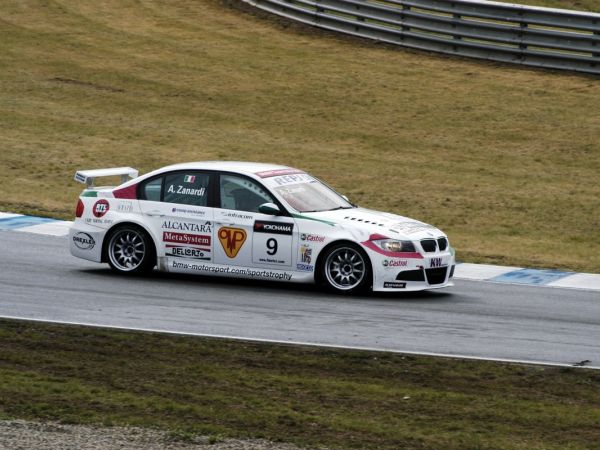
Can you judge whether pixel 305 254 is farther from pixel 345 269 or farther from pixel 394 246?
pixel 394 246

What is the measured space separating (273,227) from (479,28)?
46.1ft

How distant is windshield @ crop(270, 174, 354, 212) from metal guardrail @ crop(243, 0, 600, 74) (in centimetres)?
1196

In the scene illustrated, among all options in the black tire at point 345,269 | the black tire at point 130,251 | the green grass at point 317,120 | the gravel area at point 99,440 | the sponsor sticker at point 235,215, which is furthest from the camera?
the green grass at point 317,120

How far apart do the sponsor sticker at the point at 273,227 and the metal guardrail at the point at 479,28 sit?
13.1m

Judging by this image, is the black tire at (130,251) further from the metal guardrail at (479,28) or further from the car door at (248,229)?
the metal guardrail at (479,28)

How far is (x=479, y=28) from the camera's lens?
27375 mm

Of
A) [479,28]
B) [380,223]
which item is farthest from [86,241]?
[479,28]

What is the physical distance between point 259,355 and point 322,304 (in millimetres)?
2705

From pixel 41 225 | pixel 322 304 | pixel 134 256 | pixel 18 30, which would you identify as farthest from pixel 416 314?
pixel 18 30

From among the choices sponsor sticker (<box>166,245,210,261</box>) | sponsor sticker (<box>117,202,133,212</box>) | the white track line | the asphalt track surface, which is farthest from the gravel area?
the white track line

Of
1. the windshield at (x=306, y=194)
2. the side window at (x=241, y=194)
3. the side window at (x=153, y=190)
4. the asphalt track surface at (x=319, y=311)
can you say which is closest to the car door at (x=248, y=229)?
the side window at (x=241, y=194)

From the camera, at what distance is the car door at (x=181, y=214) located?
1488 cm

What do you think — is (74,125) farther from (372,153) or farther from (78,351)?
(78,351)

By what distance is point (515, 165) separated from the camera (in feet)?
74.9
